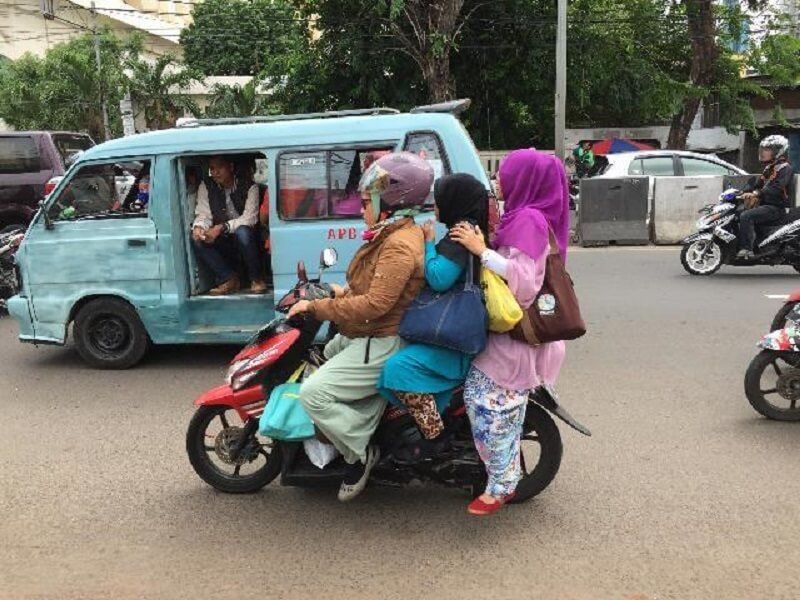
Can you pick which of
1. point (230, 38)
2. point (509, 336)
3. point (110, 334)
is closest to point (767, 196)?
point (509, 336)

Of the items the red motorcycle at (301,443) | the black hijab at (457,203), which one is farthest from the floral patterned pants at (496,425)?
the black hijab at (457,203)

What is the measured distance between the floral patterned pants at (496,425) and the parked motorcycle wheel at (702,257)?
7.22m

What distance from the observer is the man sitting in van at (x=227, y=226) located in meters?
6.23

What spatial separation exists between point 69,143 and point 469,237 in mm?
10398

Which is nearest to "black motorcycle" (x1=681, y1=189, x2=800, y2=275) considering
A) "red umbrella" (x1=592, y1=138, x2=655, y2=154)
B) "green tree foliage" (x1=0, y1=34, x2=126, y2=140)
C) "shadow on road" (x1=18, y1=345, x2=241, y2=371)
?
"shadow on road" (x1=18, y1=345, x2=241, y2=371)

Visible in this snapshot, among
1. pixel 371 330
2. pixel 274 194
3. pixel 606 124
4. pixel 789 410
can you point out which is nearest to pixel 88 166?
pixel 274 194

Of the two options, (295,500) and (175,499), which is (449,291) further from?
(175,499)

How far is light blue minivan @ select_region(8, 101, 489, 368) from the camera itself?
18.8 ft

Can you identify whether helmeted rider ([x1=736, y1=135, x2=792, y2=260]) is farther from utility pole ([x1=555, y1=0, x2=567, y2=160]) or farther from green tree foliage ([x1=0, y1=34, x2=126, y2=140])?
green tree foliage ([x1=0, y1=34, x2=126, y2=140])

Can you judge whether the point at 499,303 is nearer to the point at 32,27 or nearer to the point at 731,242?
the point at 731,242

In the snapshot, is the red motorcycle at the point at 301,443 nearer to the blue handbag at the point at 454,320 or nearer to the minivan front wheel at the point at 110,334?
the blue handbag at the point at 454,320

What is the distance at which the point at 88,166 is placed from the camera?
6.19 metres

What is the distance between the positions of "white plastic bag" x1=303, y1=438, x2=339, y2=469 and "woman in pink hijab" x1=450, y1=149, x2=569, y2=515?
0.66m

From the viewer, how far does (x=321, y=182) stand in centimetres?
584
